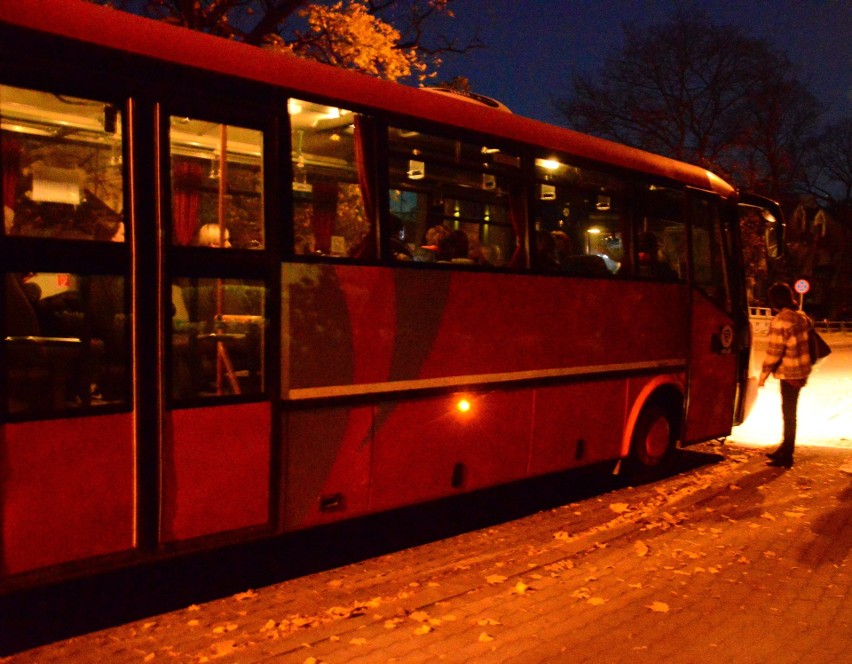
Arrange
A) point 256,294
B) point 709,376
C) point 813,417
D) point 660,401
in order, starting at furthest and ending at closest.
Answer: point 813,417 → point 709,376 → point 660,401 → point 256,294

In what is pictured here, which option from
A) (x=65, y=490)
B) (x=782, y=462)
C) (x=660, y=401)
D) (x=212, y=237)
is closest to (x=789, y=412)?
(x=782, y=462)

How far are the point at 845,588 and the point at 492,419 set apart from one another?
9.16ft

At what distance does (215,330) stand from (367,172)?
1.67 meters

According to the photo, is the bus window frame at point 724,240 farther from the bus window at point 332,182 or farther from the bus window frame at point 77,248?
the bus window frame at point 77,248

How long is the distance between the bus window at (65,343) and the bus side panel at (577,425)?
3.80 meters

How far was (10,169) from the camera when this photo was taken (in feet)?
13.6

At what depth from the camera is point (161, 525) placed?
464 cm

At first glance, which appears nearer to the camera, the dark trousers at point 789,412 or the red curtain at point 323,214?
the red curtain at point 323,214

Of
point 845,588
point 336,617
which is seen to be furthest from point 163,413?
point 845,588

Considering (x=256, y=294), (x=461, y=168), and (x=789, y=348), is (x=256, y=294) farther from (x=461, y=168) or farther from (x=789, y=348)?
(x=789, y=348)

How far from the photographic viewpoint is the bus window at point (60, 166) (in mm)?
4145

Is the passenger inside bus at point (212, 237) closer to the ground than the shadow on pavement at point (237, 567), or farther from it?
farther from it

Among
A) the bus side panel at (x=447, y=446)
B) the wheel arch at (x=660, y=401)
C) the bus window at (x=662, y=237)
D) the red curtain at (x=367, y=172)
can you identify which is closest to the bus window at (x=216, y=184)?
the red curtain at (x=367, y=172)

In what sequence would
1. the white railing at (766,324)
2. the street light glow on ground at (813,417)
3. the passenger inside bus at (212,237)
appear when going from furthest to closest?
1. the white railing at (766,324)
2. the street light glow on ground at (813,417)
3. the passenger inside bus at (212,237)
